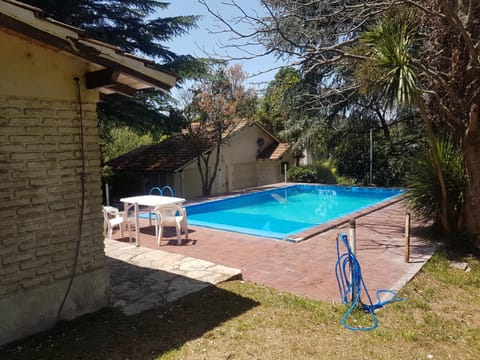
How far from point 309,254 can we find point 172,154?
17161mm

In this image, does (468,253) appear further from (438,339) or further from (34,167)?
(34,167)

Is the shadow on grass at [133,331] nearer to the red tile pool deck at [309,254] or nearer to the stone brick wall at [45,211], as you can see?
the stone brick wall at [45,211]

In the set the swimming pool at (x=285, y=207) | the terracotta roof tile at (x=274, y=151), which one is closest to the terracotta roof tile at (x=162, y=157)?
the swimming pool at (x=285, y=207)

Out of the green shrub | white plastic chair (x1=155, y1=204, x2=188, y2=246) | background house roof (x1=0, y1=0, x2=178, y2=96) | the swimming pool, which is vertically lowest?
the swimming pool

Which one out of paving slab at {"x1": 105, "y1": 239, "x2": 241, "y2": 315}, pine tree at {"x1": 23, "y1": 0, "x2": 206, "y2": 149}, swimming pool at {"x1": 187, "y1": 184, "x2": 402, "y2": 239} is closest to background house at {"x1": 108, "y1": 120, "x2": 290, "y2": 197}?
pine tree at {"x1": 23, "y1": 0, "x2": 206, "y2": 149}

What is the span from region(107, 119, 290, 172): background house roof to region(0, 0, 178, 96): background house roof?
1690 centimetres

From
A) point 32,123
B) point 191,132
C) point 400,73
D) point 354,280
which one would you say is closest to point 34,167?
point 32,123

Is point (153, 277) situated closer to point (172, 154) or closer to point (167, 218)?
point (167, 218)

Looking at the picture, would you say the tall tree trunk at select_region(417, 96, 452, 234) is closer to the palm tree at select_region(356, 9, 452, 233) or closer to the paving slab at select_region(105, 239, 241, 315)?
the palm tree at select_region(356, 9, 452, 233)

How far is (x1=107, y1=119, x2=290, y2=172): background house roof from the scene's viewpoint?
2312cm

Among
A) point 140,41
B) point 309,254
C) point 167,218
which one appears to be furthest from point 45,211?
point 140,41

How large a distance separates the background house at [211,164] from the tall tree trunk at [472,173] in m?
16.1

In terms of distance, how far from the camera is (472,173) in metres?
8.92

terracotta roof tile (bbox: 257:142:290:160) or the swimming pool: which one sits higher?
terracotta roof tile (bbox: 257:142:290:160)
